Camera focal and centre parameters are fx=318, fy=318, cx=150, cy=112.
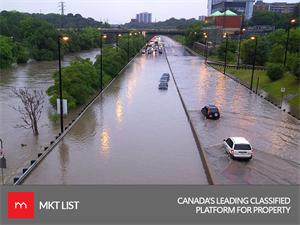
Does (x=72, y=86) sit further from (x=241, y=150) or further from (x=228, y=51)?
(x=228, y=51)

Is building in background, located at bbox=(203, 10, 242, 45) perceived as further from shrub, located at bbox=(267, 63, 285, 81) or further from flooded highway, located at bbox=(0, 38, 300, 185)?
flooded highway, located at bbox=(0, 38, 300, 185)

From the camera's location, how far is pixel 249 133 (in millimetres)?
22359

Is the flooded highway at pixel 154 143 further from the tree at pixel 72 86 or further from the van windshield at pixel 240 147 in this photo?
the tree at pixel 72 86

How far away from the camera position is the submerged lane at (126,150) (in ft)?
47.4

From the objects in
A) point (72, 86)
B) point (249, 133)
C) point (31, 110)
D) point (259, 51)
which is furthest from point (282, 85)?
point (31, 110)

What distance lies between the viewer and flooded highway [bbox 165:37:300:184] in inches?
627

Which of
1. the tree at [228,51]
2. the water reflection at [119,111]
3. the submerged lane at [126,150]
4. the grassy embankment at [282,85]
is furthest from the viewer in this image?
the tree at [228,51]

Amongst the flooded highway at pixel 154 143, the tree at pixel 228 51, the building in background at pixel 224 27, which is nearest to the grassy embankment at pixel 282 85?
the flooded highway at pixel 154 143

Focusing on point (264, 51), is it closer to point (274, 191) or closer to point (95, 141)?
point (95, 141)

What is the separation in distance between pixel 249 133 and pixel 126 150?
9447 mm

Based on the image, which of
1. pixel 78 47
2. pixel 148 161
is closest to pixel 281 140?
pixel 148 161

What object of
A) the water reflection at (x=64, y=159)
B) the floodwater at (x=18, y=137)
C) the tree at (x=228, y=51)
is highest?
the tree at (x=228, y=51)

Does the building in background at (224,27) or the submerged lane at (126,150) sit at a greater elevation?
the building in background at (224,27)

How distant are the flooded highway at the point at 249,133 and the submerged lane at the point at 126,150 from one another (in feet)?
4.86
